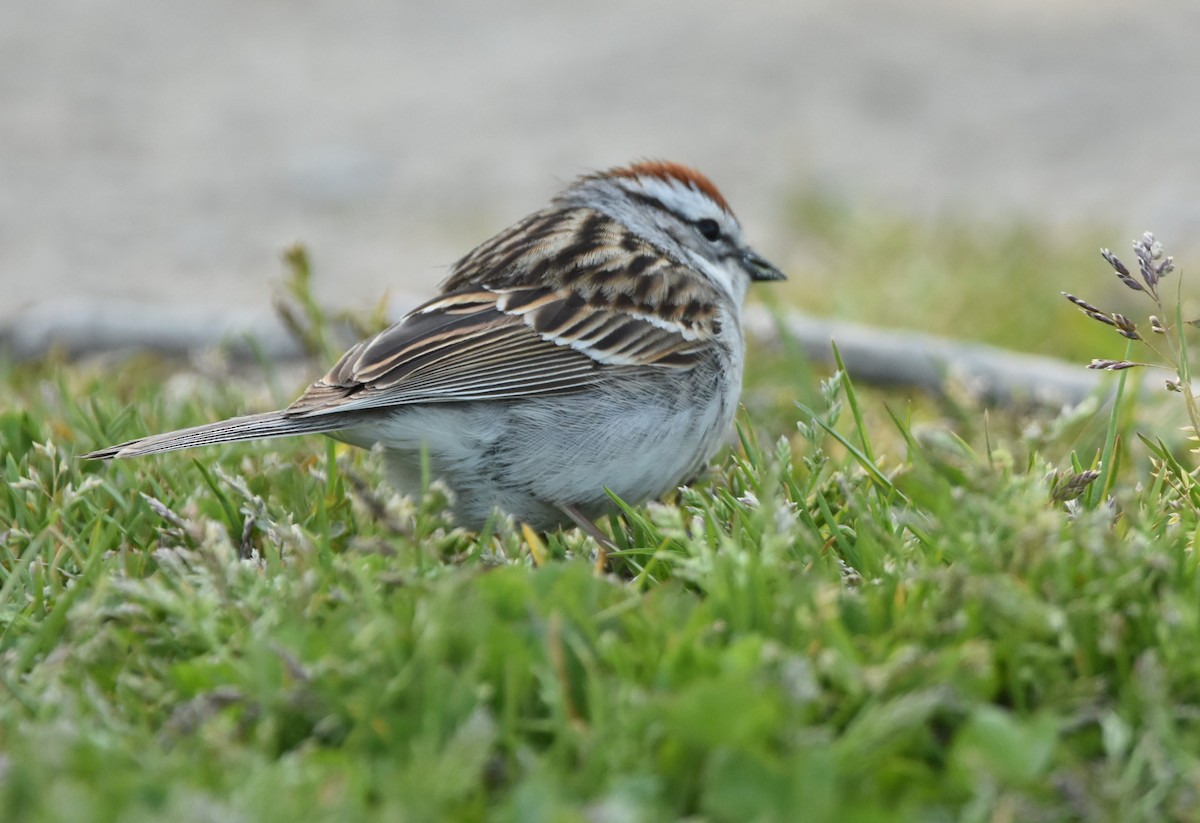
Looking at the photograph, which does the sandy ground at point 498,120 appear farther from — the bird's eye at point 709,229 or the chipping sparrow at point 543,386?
the chipping sparrow at point 543,386

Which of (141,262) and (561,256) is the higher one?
(561,256)

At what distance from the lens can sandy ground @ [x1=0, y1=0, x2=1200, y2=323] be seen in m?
9.59

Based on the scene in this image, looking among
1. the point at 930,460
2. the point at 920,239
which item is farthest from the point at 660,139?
the point at 930,460

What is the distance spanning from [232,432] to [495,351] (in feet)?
2.75

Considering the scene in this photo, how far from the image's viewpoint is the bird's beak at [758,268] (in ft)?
18.3

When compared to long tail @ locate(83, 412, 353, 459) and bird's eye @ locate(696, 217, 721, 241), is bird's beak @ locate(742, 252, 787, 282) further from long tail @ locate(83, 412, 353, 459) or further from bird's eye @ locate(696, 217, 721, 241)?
long tail @ locate(83, 412, 353, 459)

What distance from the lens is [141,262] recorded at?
9125mm

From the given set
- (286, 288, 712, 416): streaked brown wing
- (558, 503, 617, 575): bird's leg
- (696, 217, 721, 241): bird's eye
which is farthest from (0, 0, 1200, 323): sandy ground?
(558, 503, 617, 575): bird's leg

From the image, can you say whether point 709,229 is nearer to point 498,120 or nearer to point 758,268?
point 758,268

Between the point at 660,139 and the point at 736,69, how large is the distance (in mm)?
1980

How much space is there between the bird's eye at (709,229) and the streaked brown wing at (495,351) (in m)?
0.91

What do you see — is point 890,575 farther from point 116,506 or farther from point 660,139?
point 660,139

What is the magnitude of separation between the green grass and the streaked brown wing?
22.4 inches

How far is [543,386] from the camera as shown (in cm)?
432
